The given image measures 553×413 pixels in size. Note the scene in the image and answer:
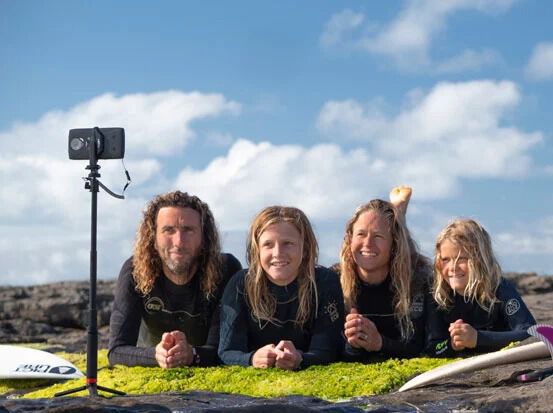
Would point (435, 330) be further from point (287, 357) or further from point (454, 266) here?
point (287, 357)

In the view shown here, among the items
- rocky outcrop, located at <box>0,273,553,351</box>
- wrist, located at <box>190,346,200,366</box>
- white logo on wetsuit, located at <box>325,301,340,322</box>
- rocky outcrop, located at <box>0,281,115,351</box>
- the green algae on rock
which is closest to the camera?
the green algae on rock

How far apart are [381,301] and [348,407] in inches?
84.2

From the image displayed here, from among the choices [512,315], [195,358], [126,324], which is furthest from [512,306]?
[126,324]

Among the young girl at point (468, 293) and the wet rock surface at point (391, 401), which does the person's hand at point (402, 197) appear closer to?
the young girl at point (468, 293)

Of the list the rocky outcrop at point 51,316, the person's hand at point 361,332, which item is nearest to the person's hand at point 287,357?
the person's hand at point 361,332

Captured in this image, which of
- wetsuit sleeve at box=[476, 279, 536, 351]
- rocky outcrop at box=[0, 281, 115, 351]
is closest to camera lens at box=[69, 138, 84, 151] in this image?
wetsuit sleeve at box=[476, 279, 536, 351]

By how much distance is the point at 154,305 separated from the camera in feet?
22.8

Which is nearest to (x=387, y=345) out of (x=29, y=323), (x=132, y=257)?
(x=132, y=257)

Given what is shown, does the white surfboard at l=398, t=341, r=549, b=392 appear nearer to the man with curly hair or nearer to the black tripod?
the man with curly hair

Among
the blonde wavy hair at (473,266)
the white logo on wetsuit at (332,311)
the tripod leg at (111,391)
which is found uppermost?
the blonde wavy hair at (473,266)

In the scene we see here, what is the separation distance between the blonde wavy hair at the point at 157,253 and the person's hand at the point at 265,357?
2.90 ft

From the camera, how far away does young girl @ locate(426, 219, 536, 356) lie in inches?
264

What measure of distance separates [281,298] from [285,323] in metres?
0.18

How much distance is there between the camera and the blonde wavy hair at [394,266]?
6.73 meters
